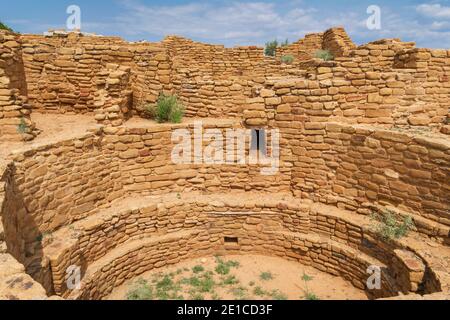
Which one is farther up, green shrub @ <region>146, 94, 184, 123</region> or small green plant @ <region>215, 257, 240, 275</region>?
green shrub @ <region>146, 94, 184, 123</region>

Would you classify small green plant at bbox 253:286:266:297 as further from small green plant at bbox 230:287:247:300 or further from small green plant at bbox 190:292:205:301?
small green plant at bbox 190:292:205:301

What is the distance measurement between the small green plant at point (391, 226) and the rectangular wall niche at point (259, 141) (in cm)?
311

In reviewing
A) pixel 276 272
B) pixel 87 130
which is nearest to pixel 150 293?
pixel 276 272

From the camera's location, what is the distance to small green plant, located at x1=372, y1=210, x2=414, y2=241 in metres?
6.41

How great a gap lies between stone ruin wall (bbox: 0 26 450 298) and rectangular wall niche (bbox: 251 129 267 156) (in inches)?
13.6

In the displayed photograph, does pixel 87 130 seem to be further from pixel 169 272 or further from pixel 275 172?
pixel 275 172

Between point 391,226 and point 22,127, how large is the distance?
25.6 ft

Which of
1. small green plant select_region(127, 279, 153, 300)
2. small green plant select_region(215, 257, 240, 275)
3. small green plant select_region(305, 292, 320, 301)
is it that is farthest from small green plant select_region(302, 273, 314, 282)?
small green plant select_region(127, 279, 153, 300)

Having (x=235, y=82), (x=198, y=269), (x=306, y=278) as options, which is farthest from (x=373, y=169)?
(x=198, y=269)

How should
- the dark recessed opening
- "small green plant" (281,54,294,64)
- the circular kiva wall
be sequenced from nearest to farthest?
the circular kiva wall, the dark recessed opening, "small green plant" (281,54,294,64)

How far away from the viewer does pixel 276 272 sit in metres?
7.39

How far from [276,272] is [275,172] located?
7.73 feet

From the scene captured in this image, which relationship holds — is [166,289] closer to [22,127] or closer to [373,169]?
[22,127]

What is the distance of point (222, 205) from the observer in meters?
7.82
